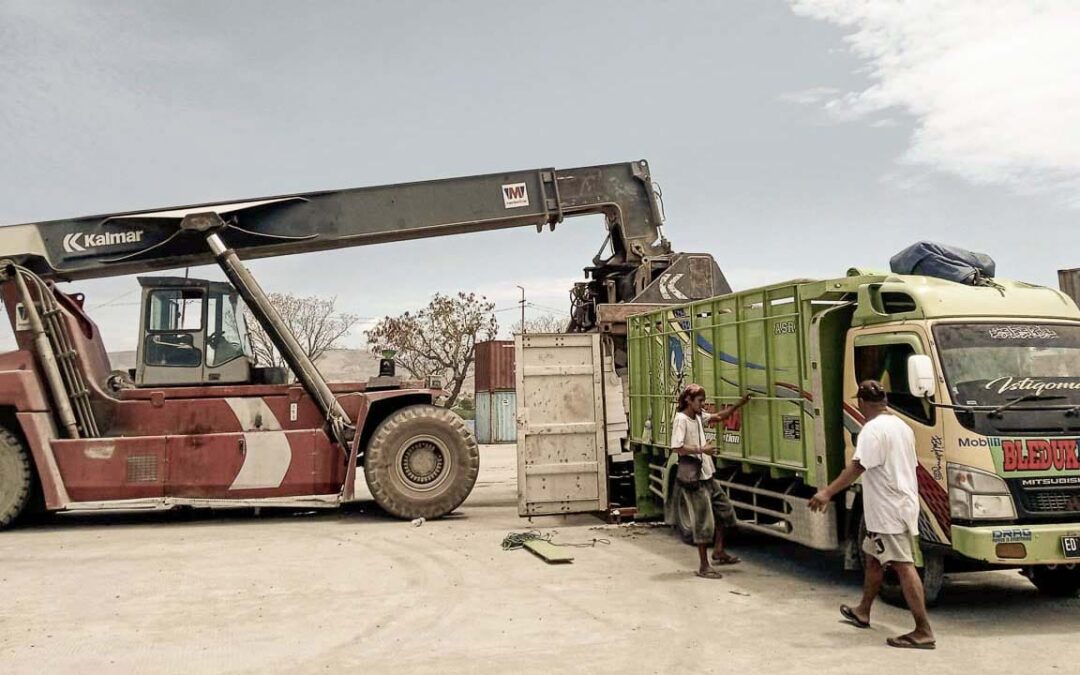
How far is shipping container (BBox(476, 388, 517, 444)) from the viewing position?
36.4 meters

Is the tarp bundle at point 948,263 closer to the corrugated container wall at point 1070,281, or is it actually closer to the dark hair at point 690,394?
the dark hair at point 690,394

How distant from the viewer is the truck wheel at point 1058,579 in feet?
23.6

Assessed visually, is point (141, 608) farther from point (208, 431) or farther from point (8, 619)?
point (208, 431)

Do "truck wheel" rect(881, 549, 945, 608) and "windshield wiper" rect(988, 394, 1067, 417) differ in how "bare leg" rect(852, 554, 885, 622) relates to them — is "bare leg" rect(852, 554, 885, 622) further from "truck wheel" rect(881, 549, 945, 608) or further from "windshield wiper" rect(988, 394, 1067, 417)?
"windshield wiper" rect(988, 394, 1067, 417)

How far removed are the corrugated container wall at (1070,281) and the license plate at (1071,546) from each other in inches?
412

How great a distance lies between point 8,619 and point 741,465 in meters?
7.17

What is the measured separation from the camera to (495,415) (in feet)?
120

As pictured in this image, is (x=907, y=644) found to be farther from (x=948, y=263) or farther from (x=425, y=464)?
(x=425, y=464)

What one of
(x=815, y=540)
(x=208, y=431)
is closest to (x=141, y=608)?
(x=208, y=431)

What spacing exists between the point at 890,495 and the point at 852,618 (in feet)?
3.60

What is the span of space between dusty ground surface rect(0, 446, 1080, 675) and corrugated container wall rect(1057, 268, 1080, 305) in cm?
866

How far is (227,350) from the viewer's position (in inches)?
510

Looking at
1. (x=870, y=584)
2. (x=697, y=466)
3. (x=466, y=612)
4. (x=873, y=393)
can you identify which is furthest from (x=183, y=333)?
(x=870, y=584)

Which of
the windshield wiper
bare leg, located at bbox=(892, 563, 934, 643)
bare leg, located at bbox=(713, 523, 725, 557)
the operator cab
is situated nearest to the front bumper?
bare leg, located at bbox=(892, 563, 934, 643)
